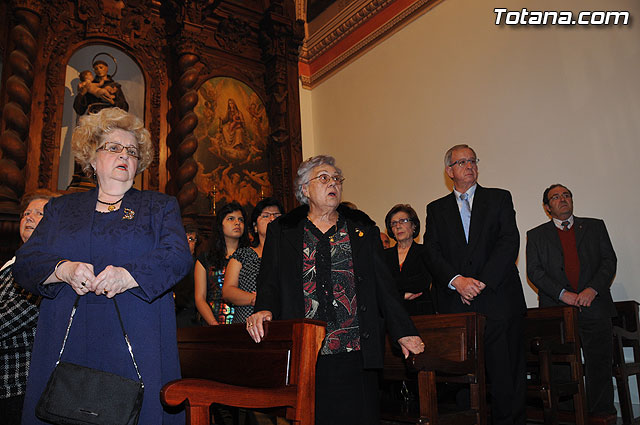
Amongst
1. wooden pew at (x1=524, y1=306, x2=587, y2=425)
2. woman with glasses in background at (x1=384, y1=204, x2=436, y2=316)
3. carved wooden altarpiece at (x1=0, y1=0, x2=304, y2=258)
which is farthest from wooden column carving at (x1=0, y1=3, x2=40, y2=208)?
wooden pew at (x1=524, y1=306, x2=587, y2=425)

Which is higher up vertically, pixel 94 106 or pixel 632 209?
pixel 94 106

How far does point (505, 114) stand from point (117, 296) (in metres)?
5.55

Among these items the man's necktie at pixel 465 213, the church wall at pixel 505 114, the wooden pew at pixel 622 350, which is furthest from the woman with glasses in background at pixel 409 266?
the church wall at pixel 505 114

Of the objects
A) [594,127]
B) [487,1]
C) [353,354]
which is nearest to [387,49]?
[487,1]

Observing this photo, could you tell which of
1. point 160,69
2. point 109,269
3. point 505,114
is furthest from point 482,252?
point 160,69

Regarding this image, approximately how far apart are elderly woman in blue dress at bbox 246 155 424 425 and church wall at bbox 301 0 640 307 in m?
3.82

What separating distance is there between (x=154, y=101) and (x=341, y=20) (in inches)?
136

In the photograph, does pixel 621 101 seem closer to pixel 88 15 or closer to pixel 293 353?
pixel 293 353

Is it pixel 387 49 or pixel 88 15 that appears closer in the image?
pixel 88 15

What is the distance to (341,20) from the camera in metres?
8.95

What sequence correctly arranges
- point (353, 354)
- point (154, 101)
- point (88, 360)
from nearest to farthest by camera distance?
1. point (88, 360)
2. point (353, 354)
3. point (154, 101)

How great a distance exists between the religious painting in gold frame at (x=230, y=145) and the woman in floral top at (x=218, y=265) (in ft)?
11.4

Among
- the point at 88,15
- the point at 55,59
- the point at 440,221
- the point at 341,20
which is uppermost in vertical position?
the point at 341,20

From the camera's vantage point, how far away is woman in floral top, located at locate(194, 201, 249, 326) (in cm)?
402
